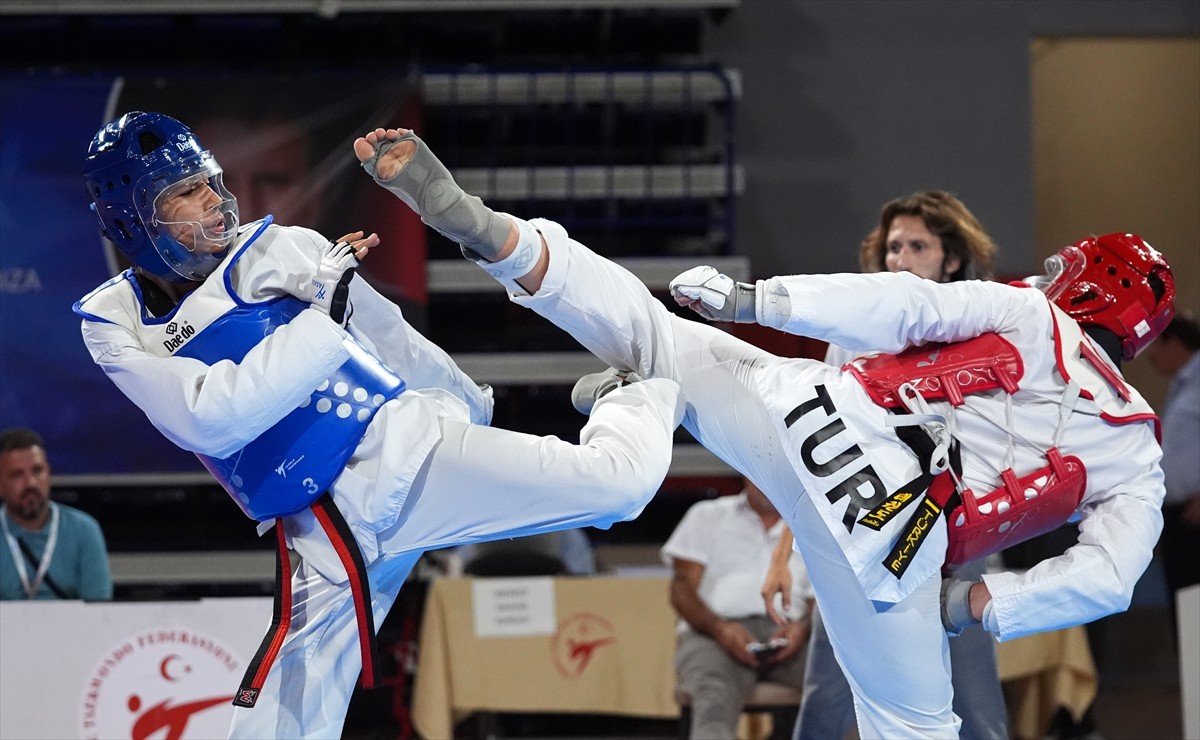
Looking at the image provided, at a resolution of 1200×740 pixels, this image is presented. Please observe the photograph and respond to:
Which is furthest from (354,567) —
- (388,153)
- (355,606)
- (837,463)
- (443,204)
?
(837,463)

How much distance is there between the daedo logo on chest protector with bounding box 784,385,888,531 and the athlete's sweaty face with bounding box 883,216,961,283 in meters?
0.99

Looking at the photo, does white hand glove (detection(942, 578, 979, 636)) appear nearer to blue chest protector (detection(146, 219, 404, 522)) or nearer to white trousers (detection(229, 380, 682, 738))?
white trousers (detection(229, 380, 682, 738))

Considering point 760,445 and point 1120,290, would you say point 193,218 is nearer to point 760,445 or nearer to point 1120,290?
point 760,445

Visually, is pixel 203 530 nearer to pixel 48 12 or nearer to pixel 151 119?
pixel 48 12

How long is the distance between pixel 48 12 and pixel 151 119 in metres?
5.30

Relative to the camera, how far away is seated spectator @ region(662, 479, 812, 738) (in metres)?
4.98

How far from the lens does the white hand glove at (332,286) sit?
290cm

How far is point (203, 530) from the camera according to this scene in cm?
736

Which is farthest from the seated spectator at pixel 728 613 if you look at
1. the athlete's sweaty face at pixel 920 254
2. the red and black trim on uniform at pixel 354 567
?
the red and black trim on uniform at pixel 354 567

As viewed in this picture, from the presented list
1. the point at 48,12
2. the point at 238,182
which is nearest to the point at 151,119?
the point at 238,182

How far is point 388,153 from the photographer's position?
2.97m

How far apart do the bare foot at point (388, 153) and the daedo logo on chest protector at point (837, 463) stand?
3.56ft

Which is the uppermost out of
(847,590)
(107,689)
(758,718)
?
(847,590)

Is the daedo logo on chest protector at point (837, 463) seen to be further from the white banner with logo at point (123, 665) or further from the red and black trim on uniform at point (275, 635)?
A: the white banner with logo at point (123, 665)
